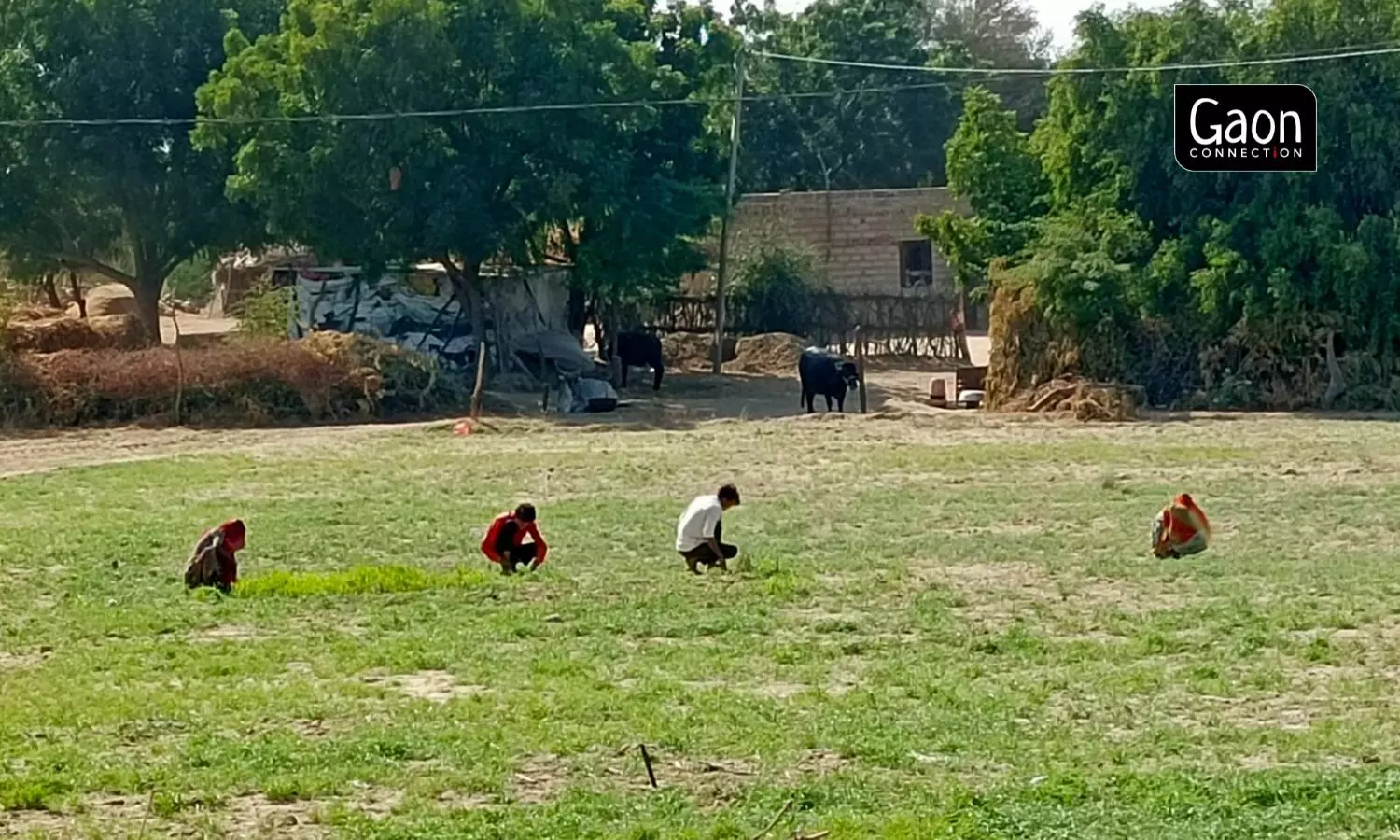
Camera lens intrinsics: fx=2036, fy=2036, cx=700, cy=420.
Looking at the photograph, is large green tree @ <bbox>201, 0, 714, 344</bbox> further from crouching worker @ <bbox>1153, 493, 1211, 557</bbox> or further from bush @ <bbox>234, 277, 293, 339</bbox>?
crouching worker @ <bbox>1153, 493, 1211, 557</bbox>

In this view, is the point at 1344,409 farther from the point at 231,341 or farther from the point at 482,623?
the point at 482,623

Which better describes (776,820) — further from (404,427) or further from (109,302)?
(109,302)

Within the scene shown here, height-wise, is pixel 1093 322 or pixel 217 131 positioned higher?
pixel 217 131

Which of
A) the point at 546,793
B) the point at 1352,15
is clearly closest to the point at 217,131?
the point at 1352,15

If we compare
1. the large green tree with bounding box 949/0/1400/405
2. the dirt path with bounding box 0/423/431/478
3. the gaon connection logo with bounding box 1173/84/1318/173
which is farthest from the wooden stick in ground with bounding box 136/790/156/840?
the gaon connection logo with bounding box 1173/84/1318/173

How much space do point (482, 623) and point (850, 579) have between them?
3.49 meters

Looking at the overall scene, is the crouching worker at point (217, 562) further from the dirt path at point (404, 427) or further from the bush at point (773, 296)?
the bush at point (773, 296)

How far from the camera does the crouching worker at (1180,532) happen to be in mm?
17219

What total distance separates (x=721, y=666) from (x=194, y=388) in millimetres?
24658

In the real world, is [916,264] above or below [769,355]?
above

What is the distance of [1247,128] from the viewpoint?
37.6m

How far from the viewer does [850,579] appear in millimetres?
16219

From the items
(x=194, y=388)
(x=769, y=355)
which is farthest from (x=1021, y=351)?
(x=194, y=388)

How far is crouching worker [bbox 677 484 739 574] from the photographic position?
54.6ft
